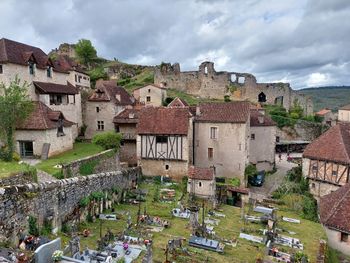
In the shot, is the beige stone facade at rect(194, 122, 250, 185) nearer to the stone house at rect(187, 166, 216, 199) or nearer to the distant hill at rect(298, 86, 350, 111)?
the stone house at rect(187, 166, 216, 199)

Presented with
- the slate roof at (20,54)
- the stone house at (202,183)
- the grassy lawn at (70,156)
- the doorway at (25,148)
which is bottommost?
the stone house at (202,183)

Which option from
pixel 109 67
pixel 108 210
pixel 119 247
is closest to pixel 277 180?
pixel 108 210

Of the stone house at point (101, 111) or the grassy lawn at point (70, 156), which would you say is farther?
the stone house at point (101, 111)

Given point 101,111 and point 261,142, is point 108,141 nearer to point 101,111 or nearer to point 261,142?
point 101,111

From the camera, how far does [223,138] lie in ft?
87.3

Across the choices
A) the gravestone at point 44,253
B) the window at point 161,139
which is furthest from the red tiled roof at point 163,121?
the gravestone at point 44,253

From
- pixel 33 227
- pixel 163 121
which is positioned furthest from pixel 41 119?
pixel 33 227

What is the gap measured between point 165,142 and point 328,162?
13367mm

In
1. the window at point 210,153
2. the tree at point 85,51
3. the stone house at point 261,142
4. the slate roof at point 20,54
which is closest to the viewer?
the slate roof at point 20,54

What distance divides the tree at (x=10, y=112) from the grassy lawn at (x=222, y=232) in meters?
8.61

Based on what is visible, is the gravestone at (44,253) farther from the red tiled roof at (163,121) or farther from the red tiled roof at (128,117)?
the red tiled roof at (128,117)

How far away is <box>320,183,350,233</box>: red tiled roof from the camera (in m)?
17.5

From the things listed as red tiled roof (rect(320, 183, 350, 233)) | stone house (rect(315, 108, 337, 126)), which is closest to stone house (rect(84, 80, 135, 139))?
red tiled roof (rect(320, 183, 350, 233))

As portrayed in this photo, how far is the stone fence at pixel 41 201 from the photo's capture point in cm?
941
